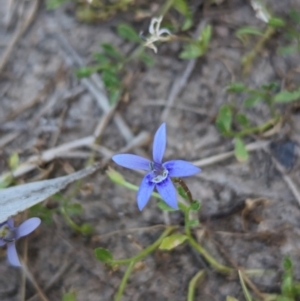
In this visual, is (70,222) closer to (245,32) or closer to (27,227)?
(27,227)

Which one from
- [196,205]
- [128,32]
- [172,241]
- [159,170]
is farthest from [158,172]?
[128,32]

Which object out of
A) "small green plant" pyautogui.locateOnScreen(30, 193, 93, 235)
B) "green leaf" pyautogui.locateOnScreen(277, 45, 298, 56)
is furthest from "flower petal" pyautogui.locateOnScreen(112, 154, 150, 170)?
"green leaf" pyautogui.locateOnScreen(277, 45, 298, 56)

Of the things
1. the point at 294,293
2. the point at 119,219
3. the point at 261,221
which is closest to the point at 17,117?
the point at 119,219

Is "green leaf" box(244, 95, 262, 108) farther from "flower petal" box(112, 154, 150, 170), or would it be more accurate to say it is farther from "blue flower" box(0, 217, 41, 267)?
"blue flower" box(0, 217, 41, 267)

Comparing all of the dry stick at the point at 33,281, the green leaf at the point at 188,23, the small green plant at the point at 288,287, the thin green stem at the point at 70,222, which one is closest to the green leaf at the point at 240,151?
the small green plant at the point at 288,287

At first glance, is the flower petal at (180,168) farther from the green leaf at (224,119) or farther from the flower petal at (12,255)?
the flower petal at (12,255)
